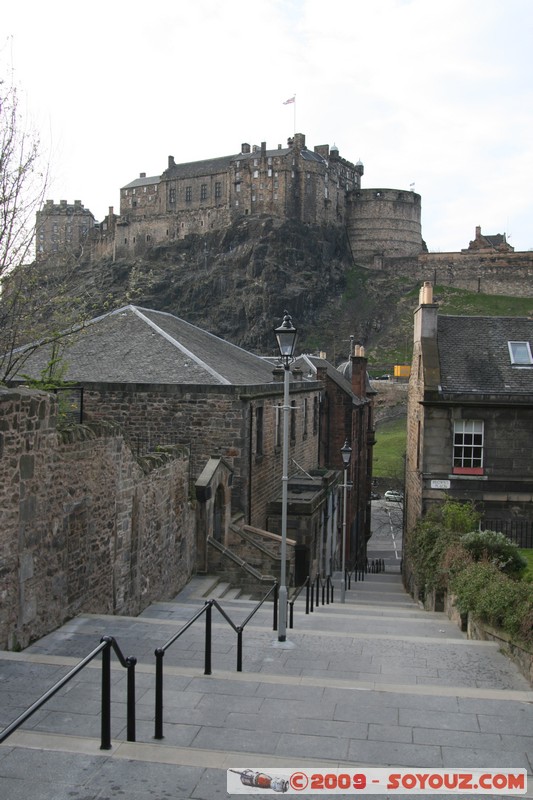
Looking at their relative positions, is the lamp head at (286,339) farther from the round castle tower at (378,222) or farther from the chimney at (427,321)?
the round castle tower at (378,222)

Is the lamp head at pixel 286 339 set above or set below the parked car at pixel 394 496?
above

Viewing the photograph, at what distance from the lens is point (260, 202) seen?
335ft

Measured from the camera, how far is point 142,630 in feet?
32.3

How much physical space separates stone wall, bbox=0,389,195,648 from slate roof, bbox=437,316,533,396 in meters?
10.3

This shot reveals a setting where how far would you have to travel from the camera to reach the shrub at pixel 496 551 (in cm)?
1377

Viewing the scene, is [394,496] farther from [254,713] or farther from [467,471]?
[254,713]

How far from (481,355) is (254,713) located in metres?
17.7

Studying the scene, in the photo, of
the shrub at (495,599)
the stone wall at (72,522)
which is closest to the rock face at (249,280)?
the stone wall at (72,522)

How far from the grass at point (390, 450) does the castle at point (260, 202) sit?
40.3 m

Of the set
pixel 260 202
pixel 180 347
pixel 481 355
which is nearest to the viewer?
pixel 180 347

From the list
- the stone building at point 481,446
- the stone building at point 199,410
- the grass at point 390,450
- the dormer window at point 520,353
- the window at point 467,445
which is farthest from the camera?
the grass at point 390,450

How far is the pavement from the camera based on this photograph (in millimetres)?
5289

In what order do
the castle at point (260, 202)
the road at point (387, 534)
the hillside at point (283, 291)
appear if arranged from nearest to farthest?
the road at point (387, 534) → the hillside at point (283, 291) → the castle at point (260, 202)

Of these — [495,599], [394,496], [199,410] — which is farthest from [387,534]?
[495,599]
